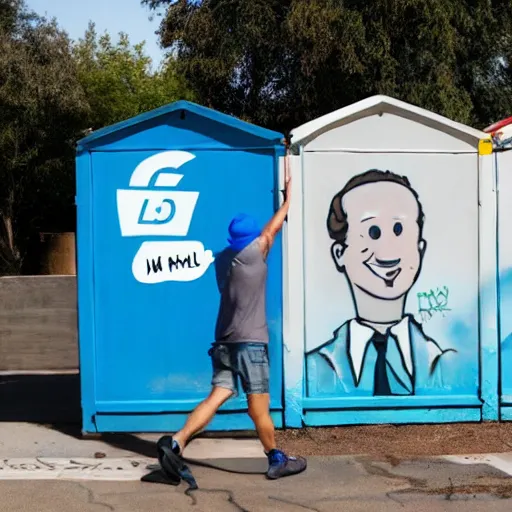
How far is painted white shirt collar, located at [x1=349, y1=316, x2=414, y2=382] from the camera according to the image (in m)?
6.10

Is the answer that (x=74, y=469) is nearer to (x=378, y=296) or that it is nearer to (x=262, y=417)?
(x=262, y=417)

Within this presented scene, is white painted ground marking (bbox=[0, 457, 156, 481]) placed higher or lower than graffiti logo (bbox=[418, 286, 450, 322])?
lower

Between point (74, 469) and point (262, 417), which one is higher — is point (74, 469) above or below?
below

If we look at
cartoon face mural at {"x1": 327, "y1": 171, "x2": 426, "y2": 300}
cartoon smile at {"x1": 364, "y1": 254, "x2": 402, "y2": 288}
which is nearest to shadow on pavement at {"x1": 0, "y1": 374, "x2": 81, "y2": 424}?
cartoon face mural at {"x1": 327, "y1": 171, "x2": 426, "y2": 300}

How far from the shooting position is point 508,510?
4496 mm

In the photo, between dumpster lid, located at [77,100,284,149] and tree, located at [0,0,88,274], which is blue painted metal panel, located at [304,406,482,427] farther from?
tree, located at [0,0,88,274]

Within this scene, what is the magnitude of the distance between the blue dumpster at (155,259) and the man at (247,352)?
793 millimetres

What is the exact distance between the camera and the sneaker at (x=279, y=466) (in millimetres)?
5029

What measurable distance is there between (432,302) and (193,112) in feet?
7.73

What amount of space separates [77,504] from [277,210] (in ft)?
8.38

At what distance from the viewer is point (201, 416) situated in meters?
4.95

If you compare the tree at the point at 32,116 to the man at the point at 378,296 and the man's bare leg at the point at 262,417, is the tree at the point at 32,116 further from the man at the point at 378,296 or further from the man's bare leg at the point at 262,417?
the man's bare leg at the point at 262,417

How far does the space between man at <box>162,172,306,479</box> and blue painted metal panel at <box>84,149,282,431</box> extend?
78 centimetres

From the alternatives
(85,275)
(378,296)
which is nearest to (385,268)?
(378,296)
